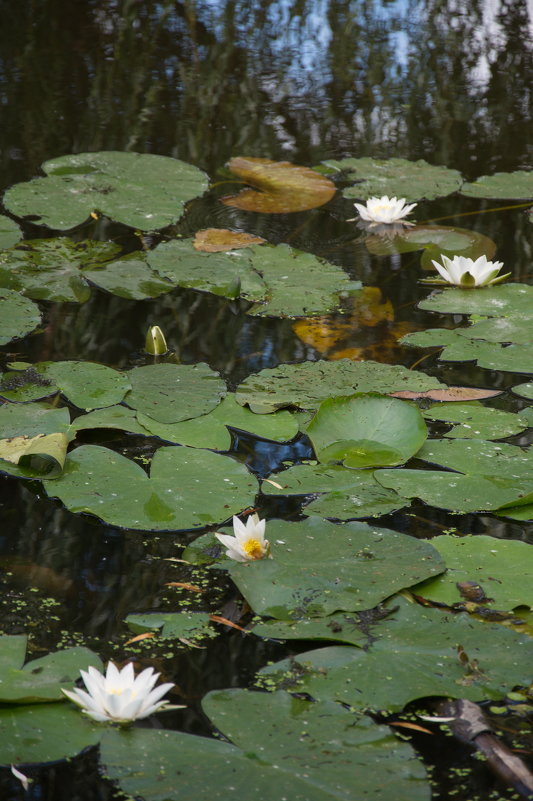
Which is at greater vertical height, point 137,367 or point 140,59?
point 140,59

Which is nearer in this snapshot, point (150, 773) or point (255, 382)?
point (150, 773)

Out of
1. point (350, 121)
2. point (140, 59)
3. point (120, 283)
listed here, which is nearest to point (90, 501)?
point (120, 283)

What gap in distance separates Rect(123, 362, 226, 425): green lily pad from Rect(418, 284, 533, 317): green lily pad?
82 centimetres

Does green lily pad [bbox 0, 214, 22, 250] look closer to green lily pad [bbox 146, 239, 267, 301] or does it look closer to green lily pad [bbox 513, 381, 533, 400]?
green lily pad [bbox 146, 239, 267, 301]

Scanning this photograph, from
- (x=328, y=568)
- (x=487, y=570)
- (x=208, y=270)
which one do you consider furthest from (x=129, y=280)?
(x=487, y=570)

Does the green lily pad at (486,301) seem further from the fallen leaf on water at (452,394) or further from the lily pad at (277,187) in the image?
the lily pad at (277,187)

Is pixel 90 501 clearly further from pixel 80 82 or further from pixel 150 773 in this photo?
pixel 80 82

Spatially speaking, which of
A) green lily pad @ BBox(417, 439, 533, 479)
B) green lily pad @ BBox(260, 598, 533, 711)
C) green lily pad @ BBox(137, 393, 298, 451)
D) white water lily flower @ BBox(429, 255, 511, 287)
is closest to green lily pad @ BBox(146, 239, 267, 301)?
white water lily flower @ BBox(429, 255, 511, 287)

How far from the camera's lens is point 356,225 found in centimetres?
328

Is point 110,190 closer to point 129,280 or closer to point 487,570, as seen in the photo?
point 129,280

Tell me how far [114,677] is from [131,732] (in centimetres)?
8

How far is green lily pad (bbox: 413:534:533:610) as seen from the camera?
1.49 metres

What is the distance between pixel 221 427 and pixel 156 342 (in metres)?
0.45

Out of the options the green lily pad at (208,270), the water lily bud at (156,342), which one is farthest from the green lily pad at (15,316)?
the green lily pad at (208,270)
